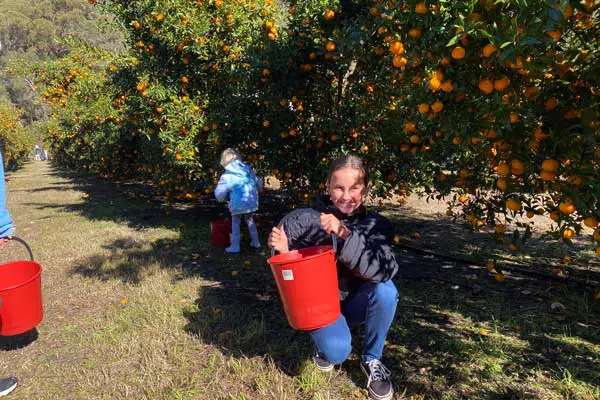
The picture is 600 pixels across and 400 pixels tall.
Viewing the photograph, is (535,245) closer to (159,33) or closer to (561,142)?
(561,142)

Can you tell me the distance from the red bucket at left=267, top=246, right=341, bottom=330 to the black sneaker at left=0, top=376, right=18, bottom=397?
75.2 inches

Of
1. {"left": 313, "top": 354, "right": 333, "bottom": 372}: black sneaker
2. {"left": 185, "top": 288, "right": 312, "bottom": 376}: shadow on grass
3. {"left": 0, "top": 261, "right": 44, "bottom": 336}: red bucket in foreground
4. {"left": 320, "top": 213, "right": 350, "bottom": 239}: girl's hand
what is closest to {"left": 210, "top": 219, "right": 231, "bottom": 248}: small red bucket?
{"left": 185, "top": 288, "right": 312, "bottom": 376}: shadow on grass

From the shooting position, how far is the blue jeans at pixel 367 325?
221 centimetres

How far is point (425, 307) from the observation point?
3451mm

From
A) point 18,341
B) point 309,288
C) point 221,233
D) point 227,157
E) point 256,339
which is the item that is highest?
point 227,157

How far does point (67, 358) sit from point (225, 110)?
12.3 ft

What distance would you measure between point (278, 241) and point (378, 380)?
94 centimetres

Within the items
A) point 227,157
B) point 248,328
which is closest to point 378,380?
point 248,328

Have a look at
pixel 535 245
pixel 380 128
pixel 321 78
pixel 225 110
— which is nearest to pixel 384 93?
pixel 380 128

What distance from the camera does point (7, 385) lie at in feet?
8.64

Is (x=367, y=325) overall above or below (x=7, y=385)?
above

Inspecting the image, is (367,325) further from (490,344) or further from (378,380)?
(490,344)

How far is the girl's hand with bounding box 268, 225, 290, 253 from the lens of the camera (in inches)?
88.0

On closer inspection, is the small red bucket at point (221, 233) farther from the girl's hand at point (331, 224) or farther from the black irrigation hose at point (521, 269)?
the girl's hand at point (331, 224)
